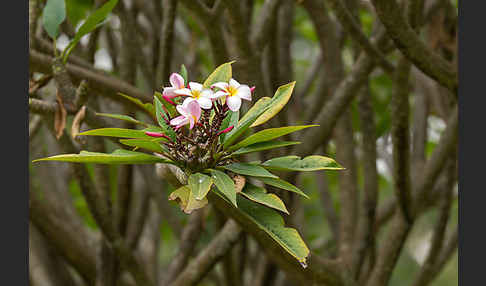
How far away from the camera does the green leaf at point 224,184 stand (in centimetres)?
57

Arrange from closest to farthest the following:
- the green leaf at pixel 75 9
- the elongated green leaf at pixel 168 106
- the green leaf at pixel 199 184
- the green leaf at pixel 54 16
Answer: the green leaf at pixel 199 184 < the elongated green leaf at pixel 168 106 < the green leaf at pixel 54 16 < the green leaf at pixel 75 9

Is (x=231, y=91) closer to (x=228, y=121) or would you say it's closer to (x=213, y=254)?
(x=228, y=121)

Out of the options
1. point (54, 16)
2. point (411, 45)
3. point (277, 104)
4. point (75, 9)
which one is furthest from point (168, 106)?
point (75, 9)

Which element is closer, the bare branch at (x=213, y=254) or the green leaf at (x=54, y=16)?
the green leaf at (x=54, y=16)

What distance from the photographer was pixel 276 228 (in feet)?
2.03

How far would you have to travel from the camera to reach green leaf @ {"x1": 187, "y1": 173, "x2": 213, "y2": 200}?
572 millimetres

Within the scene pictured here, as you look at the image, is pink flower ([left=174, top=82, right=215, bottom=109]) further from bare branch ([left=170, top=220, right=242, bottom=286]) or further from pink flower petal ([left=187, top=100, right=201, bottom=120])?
bare branch ([left=170, top=220, right=242, bottom=286])

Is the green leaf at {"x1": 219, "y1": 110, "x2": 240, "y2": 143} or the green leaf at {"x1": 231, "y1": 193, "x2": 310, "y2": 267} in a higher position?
the green leaf at {"x1": 219, "y1": 110, "x2": 240, "y2": 143}

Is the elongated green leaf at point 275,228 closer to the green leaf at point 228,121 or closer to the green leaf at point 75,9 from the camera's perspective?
the green leaf at point 228,121

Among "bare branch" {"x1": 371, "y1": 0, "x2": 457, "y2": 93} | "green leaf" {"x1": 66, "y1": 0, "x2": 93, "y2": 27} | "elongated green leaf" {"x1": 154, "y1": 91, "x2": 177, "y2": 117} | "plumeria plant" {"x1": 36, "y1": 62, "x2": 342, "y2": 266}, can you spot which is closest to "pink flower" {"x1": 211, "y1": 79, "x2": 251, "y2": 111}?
"plumeria plant" {"x1": 36, "y1": 62, "x2": 342, "y2": 266}

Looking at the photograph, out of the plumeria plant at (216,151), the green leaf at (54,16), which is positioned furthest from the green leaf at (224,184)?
the green leaf at (54,16)

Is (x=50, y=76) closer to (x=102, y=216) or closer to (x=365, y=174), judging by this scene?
(x=102, y=216)

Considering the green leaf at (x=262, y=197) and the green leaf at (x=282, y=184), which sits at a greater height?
the green leaf at (x=282, y=184)

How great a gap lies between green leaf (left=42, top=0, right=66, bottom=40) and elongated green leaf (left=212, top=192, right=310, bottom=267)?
48 centimetres
